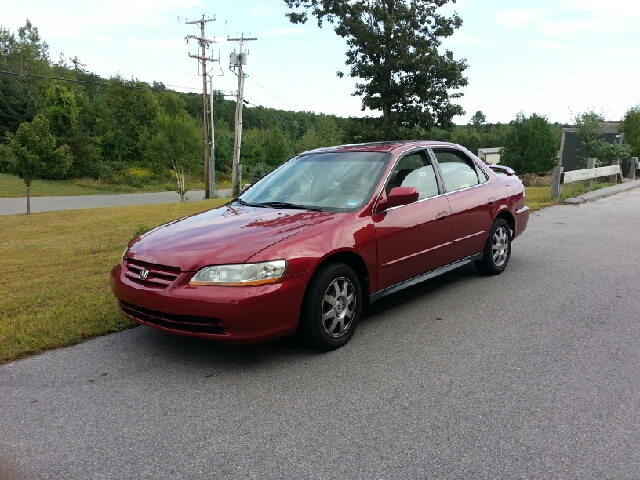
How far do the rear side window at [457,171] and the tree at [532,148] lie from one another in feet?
109

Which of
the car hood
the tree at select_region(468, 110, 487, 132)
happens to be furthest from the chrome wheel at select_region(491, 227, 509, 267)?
the tree at select_region(468, 110, 487, 132)

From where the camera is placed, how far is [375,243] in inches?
176

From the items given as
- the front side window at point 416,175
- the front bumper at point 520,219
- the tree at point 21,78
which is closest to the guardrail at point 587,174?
the front bumper at point 520,219

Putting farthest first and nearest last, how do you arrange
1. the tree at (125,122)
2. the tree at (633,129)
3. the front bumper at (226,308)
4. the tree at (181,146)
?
the tree at (125,122) < the tree at (181,146) < the tree at (633,129) < the front bumper at (226,308)

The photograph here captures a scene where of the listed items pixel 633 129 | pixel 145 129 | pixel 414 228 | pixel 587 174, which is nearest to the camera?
pixel 414 228

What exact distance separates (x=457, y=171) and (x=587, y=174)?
12.1 metres

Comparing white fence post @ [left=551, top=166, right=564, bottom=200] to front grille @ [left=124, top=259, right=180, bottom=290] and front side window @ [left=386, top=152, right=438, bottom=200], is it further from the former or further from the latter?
front grille @ [left=124, top=259, right=180, bottom=290]

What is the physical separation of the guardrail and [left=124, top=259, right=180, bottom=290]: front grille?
12177 millimetres

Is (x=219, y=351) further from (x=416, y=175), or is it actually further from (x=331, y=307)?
(x=416, y=175)

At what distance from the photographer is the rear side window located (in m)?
5.62

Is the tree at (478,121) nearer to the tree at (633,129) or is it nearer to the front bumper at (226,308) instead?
the tree at (633,129)

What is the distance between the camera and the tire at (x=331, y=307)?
12.8 ft

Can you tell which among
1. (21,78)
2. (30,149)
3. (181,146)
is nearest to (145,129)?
(21,78)

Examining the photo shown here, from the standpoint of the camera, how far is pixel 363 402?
129 inches
